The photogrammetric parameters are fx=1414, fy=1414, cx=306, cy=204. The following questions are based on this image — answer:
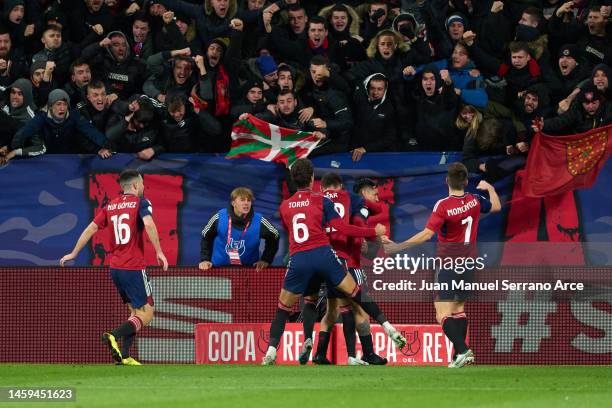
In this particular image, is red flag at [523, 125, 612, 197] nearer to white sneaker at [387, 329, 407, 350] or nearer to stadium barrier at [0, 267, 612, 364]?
stadium barrier at [0, 267, 612, 364]

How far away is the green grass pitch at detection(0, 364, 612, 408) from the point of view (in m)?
10.8

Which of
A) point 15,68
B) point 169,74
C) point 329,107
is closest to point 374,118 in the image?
point 329,107

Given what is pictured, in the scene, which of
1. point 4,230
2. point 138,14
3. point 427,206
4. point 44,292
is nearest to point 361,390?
point 44,292

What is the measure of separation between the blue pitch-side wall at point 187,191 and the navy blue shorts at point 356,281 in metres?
3.33

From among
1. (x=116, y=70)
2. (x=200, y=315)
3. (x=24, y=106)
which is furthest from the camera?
(x=116, y=70)

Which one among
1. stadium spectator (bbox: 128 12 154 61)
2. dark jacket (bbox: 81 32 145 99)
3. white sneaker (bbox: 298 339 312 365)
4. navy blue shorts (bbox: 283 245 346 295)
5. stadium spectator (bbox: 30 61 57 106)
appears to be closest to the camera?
navy blue shorts (bbox: 283 245 346 295)

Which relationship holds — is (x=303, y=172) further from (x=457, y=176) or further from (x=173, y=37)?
(x=173, y=37)

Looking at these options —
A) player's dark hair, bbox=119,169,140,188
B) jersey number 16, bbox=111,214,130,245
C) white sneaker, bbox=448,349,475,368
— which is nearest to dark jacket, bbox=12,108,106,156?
player's dark hair, bbox=119,169,140,188

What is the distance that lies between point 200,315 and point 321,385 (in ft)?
13.5

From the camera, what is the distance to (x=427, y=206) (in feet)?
60.5

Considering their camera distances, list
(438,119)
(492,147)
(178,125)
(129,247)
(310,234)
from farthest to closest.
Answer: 1. (178,125)
2. (438,119)
3. (492,147)
4. (129,247)
5. (310,234)

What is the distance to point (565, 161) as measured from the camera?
58.8 ft

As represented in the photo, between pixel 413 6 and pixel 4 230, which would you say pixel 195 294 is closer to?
pixel 4 230

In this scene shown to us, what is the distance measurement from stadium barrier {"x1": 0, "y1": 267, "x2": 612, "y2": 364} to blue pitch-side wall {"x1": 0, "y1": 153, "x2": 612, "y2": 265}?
2.66 metres
